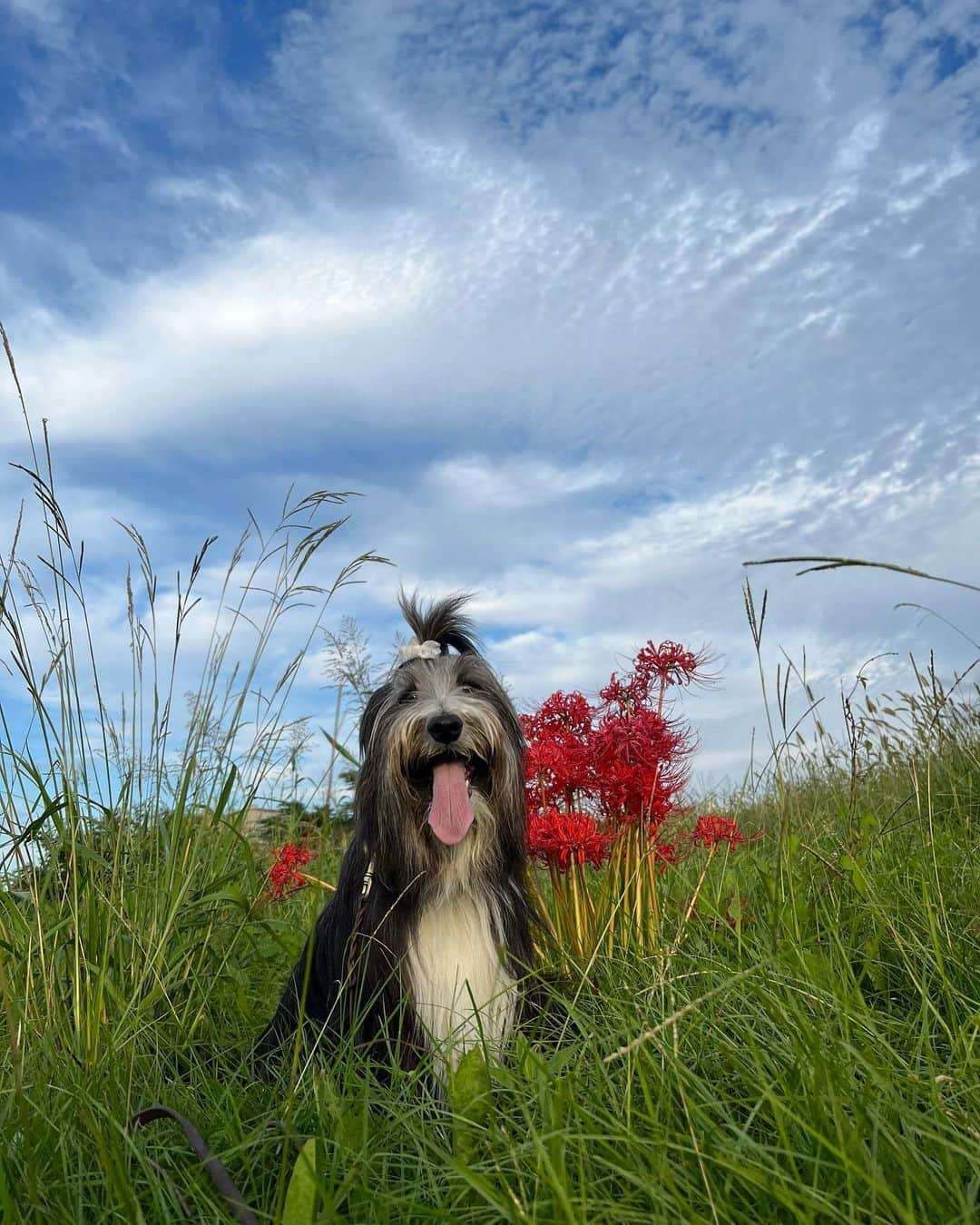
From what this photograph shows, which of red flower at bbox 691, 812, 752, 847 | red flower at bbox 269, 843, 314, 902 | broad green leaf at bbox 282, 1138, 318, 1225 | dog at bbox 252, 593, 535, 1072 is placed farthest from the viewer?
red flower at bbox 269, 843, 314, 902

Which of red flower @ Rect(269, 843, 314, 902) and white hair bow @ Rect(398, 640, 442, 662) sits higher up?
white hair bow @ Rect(398, 640, 442, 662)

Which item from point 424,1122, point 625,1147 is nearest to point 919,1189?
point 625,1147

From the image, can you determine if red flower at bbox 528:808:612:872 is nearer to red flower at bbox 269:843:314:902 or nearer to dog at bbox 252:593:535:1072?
dog at bbox 252:593:535:1072

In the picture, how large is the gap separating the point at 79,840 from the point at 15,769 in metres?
0.34

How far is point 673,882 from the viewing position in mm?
5379

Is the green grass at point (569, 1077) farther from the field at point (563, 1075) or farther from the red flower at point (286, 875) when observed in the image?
the red flower at point (286, 875)

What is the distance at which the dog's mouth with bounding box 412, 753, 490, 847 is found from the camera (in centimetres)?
365

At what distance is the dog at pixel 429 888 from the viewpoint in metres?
3.61

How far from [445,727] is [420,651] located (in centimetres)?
48

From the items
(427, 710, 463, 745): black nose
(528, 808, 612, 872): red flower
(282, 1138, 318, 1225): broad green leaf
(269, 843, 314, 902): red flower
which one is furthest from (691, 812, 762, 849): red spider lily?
(282, 1138, 318, 1225): broad green leaf

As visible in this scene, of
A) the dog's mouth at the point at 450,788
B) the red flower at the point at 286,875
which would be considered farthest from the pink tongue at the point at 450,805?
the red flower at the point at 286,875

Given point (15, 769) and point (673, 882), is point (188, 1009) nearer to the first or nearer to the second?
point (15, 769)

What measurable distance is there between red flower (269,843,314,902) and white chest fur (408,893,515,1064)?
1.48m

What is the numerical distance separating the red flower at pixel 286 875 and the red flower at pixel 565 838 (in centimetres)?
148
